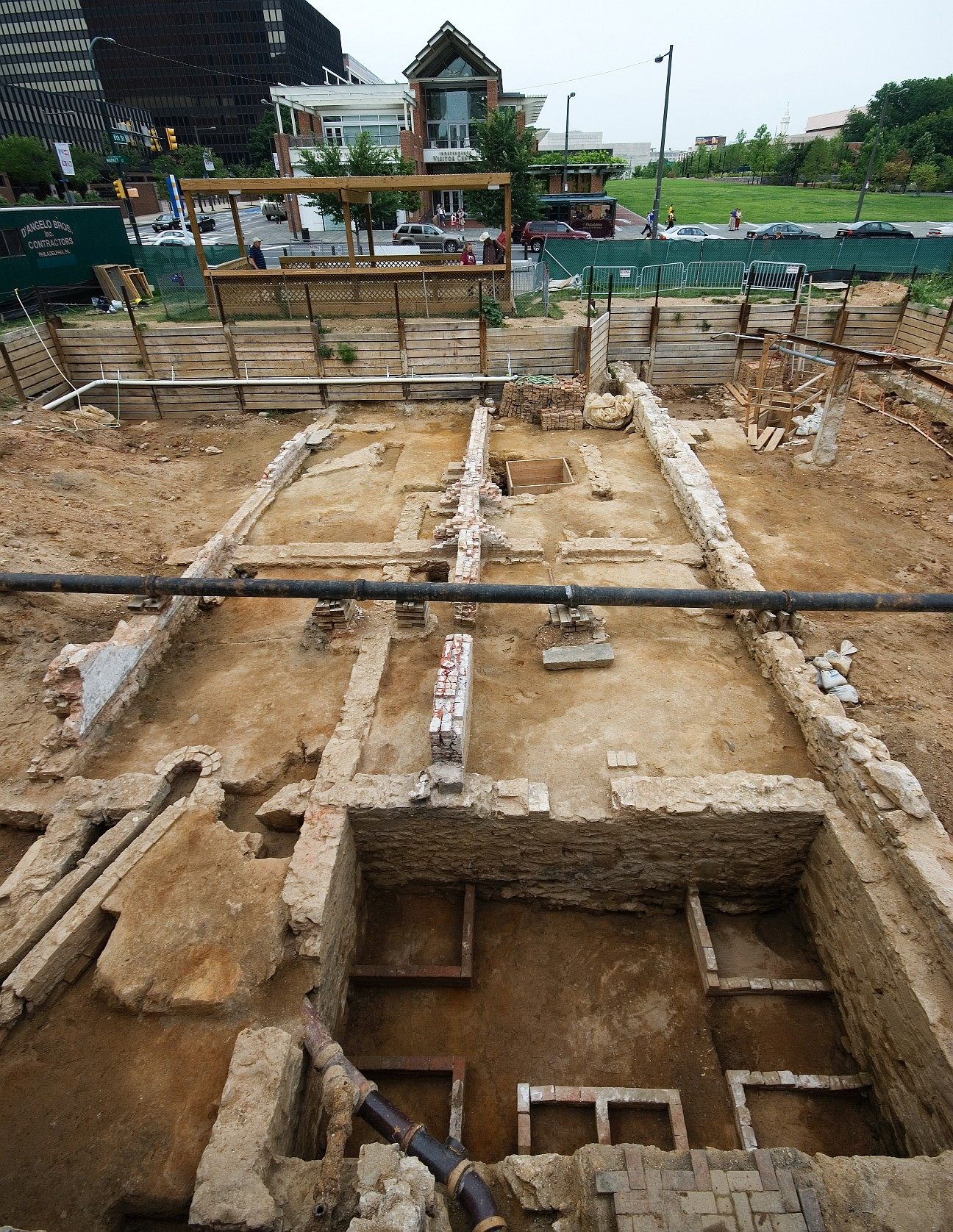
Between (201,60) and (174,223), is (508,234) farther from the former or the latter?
(201,60)

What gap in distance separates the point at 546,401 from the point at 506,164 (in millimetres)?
20707

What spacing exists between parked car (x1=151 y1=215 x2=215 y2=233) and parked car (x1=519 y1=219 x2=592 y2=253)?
18.2 metres

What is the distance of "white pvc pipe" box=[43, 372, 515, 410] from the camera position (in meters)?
16.2

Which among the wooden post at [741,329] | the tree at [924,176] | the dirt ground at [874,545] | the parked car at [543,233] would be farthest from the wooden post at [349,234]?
the tree at [924,176]

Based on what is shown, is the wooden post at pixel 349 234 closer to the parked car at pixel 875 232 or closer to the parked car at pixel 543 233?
the parked car at pixel 543 233

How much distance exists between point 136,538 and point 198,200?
63.5 meters

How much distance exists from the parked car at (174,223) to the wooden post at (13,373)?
23475mm

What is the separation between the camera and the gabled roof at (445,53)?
34.3 metres

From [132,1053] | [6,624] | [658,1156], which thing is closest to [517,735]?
[658,1156]

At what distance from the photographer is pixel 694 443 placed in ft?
45.8

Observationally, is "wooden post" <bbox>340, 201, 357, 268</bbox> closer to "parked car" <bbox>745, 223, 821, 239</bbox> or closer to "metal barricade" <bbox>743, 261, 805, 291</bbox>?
"metal barricade" <bbox>743, 261, 805, 291</bbox>

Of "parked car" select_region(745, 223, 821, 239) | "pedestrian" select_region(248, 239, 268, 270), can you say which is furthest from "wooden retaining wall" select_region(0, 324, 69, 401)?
"parked car" select_region(745, 223, 821, 239)

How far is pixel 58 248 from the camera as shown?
18.9 meters

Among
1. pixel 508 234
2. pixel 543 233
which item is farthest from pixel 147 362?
pixel 543 233
